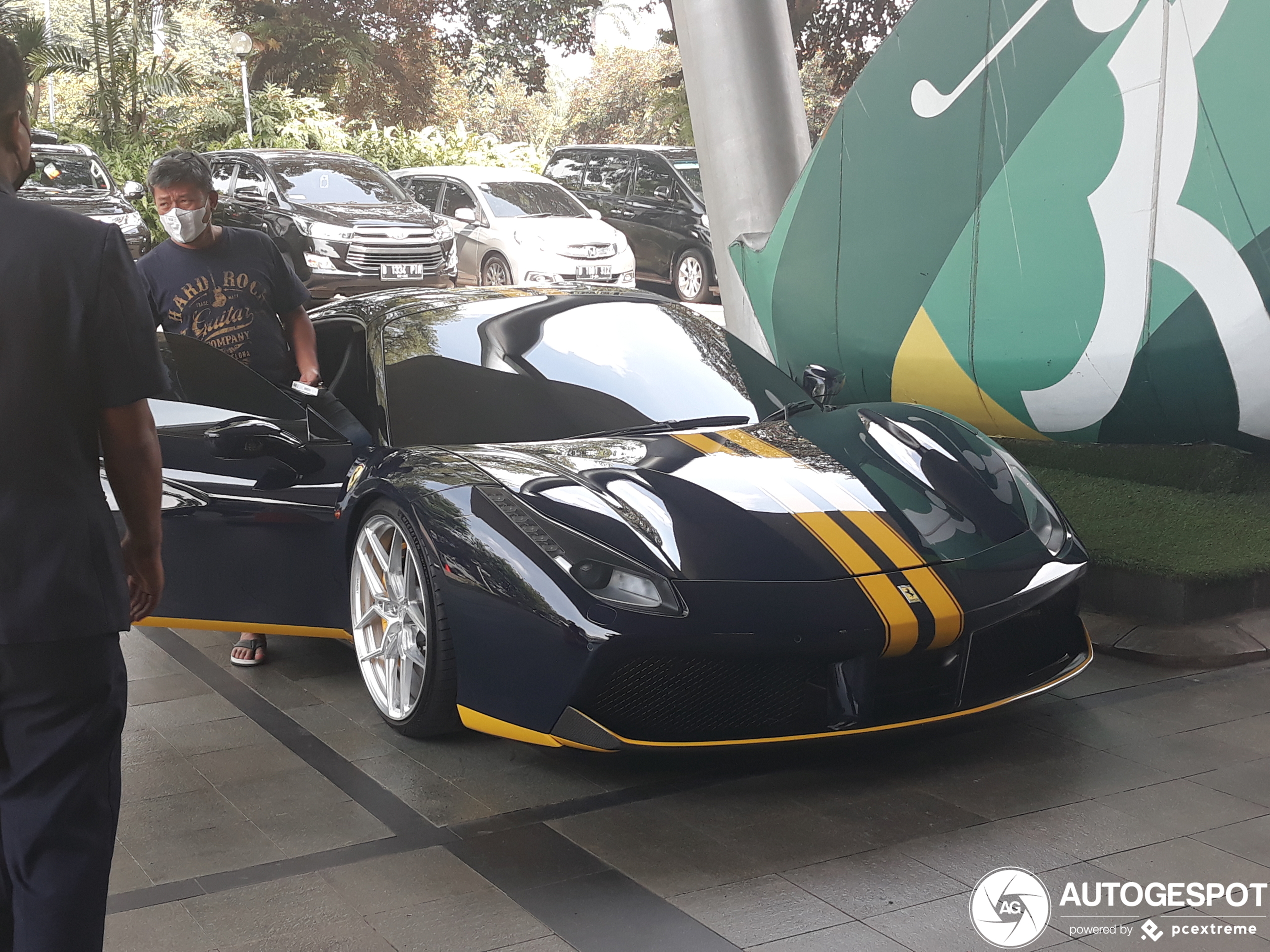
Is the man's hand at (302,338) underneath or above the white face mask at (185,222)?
underneath

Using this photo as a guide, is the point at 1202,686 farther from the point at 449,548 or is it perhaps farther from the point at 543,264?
the point at 543,264

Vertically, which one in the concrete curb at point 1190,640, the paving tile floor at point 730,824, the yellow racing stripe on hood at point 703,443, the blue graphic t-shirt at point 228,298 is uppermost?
the blue graphic t-shirt at point 228,298

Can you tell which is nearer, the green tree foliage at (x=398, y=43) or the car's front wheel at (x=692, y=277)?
the car's front wheel at (x=692, y=277)

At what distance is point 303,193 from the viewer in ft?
51.5

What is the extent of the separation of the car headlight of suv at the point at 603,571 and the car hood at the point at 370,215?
1250cm

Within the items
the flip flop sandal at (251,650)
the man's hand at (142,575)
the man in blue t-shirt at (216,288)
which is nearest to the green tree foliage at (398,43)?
the man in blue t-shirt at (216,288)

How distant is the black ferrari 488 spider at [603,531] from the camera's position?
327cm

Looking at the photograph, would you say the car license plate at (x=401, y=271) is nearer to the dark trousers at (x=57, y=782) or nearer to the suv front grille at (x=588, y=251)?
the suv front grille at (x=588, y=251)

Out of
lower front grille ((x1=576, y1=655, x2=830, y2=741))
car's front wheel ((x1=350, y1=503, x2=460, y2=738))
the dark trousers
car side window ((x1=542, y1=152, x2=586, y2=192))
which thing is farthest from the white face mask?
car side window ((x1=542, y1=152, x2=586, y2=192))

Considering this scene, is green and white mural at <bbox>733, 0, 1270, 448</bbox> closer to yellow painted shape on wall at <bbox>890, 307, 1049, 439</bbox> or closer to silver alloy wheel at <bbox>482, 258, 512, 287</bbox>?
yellow painted shape on wall at <bbox>890, 307, 1049, 439</bbox>

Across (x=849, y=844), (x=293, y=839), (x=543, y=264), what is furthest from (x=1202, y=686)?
(x=543, y=264)

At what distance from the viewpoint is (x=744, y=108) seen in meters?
8.36

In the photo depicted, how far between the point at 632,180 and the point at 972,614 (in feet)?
47.9

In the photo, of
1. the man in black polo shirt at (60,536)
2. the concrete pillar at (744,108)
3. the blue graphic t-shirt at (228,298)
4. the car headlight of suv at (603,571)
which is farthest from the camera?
the concrete pillar at (744,108)
